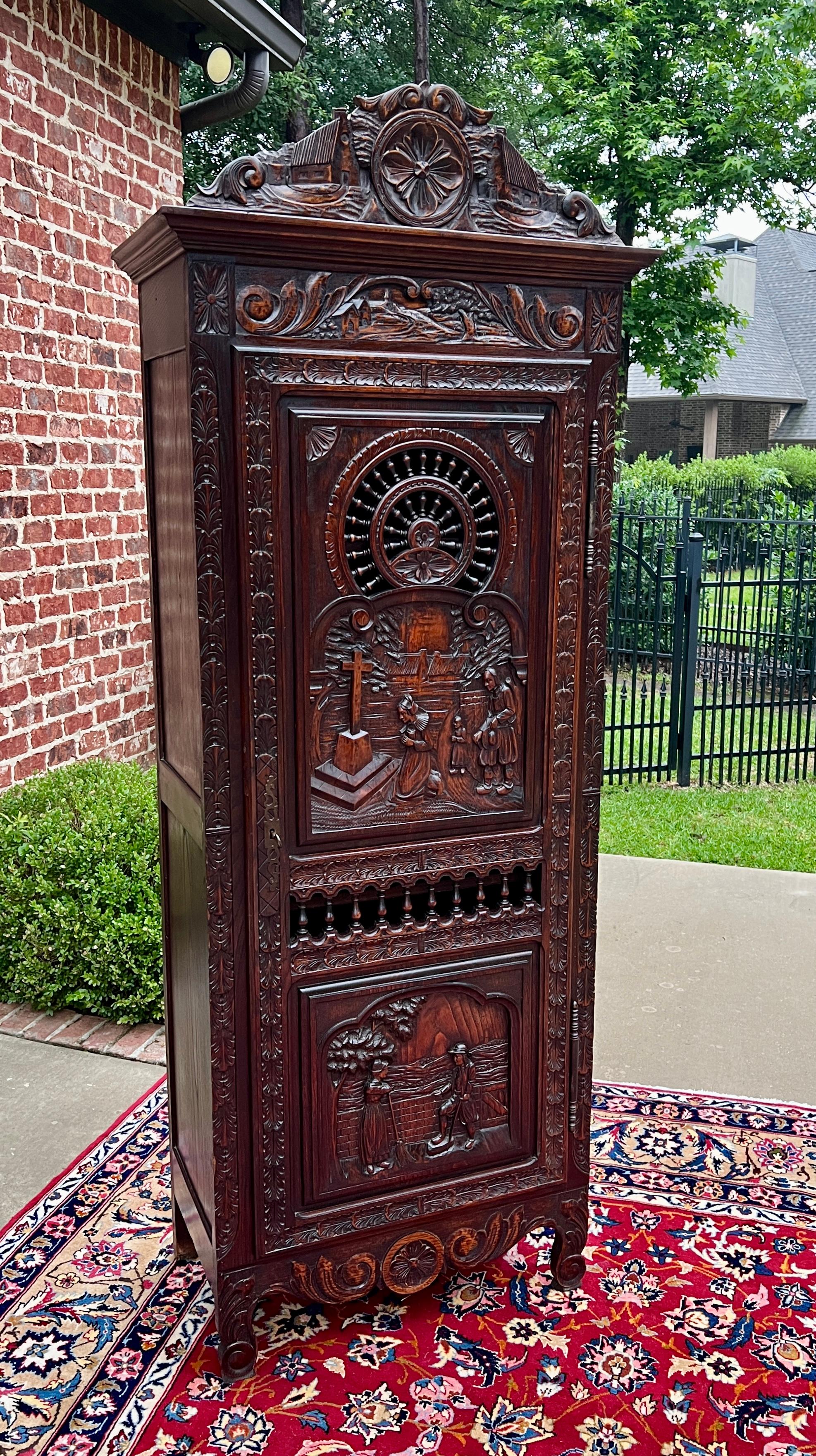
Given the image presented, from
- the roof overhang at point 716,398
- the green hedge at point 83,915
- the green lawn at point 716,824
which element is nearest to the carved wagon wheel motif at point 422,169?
the green hedge at point 83,915

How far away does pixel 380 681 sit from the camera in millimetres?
2078

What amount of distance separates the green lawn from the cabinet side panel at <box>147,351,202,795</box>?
3.84 metres

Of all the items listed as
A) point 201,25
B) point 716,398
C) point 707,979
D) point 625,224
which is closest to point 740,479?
point 625,224

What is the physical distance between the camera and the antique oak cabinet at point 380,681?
6.25 ft

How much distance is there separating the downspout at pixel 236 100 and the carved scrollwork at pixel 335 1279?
5.22m

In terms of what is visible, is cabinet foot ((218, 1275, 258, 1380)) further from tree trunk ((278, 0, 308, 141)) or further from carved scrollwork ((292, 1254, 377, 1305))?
tree trunk ((278, 0, 308, 141))

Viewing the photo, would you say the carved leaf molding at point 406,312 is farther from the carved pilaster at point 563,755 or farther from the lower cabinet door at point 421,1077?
the lower cabinet door at point 421,1077

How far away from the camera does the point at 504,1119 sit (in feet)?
7.66

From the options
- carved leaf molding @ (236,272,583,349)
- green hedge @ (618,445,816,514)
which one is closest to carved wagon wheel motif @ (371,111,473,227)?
carved leaf molding @ (236,272,583,349)

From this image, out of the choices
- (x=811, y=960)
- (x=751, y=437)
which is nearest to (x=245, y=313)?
(x=811, y=960)

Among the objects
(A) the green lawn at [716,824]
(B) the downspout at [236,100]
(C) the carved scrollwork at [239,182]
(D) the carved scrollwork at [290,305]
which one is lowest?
(A) the green lawn at [716,824]

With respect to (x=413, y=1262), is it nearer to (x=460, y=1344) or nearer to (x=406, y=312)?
(x=460, y=1344)

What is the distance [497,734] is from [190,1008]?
2.69 feet

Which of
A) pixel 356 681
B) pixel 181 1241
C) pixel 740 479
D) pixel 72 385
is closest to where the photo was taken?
pixel 356 681
